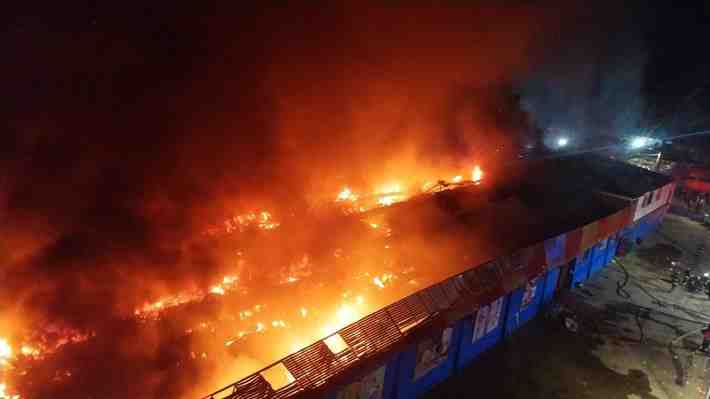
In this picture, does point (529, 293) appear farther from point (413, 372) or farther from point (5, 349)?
point (5, 349)

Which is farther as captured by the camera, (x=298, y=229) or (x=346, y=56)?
(x=346, y=56)

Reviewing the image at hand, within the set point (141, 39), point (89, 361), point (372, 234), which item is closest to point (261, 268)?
point (372, 234)

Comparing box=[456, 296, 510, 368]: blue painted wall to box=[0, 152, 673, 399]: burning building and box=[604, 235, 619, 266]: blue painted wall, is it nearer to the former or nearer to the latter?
box=[0, 152, 673, 399]: burning building

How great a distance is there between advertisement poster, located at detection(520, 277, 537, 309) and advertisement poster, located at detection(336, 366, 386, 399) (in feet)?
21.3

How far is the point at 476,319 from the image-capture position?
11.4 meters

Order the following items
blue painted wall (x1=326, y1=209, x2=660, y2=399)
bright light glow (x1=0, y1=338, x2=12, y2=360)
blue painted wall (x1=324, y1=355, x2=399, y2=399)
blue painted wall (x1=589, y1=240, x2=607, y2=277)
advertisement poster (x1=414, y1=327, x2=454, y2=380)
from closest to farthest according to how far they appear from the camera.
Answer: blue painted wall (x1=324, y1=355, x2=399, y2=399) → bright light glow (x1=0, y1=338, x2=12, y2=360) → blue painted wall (x1=326, y1=209, x2=660, y2=399) → advertisement poster (x1=414, y1=327, x2=454, y2=380) → blue painted wall (x1=589, y1=240, x2=607, y2=277)

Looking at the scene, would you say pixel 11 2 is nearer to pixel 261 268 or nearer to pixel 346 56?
pixel 261 268

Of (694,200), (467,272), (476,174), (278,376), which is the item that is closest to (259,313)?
(278,376)

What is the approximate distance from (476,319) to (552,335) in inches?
150

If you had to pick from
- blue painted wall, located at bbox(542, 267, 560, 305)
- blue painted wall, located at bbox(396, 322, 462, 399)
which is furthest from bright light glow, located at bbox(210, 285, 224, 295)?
blue painted wall, located at bbox(542, 267, 560, 305)

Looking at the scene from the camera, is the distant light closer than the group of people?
No

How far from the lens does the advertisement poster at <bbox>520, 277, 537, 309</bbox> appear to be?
1344cm

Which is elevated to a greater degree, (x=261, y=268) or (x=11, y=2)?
(x=11, y=2)

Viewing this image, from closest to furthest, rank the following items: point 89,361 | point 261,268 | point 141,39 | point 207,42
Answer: point 89,361 → point 261,268 → point 141,39 → point 207,42
